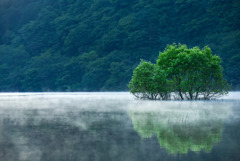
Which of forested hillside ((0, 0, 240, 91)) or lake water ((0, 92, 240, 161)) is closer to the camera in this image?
lake water ((0, 92, 240, 161))

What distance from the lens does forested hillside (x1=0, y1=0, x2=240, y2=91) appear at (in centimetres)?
9625

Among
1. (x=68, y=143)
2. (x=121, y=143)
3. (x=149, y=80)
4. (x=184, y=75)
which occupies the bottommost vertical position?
(x=149, y=80)

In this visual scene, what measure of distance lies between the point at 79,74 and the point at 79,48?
1394cm

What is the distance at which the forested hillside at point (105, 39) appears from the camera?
96250 mm

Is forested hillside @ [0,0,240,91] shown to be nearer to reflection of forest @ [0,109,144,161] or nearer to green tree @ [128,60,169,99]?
green tree @ [128,60,169,99]

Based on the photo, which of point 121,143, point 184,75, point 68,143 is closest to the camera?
point 121,143

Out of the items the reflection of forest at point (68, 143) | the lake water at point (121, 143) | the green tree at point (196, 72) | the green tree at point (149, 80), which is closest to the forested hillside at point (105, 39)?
the green tree at point (196, 72)

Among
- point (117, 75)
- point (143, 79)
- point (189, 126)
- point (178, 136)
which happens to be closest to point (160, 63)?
point (143, 79)

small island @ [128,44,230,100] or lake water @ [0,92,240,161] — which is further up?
lake water @ [0,92,240,161]

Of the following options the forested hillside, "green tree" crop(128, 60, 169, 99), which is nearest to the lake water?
"green tree" crop(128, 60, 169, 99)

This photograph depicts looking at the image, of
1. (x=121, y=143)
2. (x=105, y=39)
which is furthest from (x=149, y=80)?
(x=105, y=39)

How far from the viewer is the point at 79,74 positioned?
100m

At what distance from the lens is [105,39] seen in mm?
109438

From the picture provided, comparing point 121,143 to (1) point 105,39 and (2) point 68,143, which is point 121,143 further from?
(1) point 105,39
